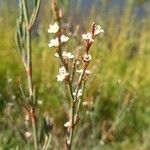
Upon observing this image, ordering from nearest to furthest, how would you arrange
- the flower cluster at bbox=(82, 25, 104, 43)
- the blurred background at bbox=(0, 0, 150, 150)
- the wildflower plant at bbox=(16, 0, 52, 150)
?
1. the flower cluster at bbox=(82, 25, 104, 43)
2. the wildflower plant at bbox=(16, 0, 52, 150)
3. the blurred background at bbox=(0, 0, 150, 150)

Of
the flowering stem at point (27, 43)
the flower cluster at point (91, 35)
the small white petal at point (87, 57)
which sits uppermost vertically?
the flowering stem at point (27, 43)

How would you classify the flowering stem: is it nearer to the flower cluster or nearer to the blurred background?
the flower cluster

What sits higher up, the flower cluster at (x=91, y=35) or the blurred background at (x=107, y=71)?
the blurred background at (x=107, y=71)

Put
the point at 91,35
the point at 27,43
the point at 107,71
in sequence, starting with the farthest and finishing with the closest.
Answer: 1. the point at 107,71
2. the point at 27,43
3. the point at 91,35

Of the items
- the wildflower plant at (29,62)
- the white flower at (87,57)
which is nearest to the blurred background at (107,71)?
the wildflower plant at (29,62)

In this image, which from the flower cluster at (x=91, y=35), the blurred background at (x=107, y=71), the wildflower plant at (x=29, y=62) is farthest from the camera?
the blurred background at (x=107, y=71)

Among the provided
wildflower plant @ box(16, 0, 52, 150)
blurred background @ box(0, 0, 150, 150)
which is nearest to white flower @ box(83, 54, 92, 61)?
wildflower plant @ box(16, 0, 52, 150)

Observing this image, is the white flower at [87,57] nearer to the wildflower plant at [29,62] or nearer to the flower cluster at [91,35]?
the flower cluster at [91,35]

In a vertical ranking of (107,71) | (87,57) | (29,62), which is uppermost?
(107,71)

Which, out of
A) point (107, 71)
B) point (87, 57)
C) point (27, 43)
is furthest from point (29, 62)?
point (107, 71)

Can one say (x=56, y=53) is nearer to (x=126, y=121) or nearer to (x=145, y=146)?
(x=145, y=146)

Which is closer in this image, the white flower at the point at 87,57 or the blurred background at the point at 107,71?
the white flower at the point at 87,57

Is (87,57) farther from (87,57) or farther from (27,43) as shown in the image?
(27,43)
